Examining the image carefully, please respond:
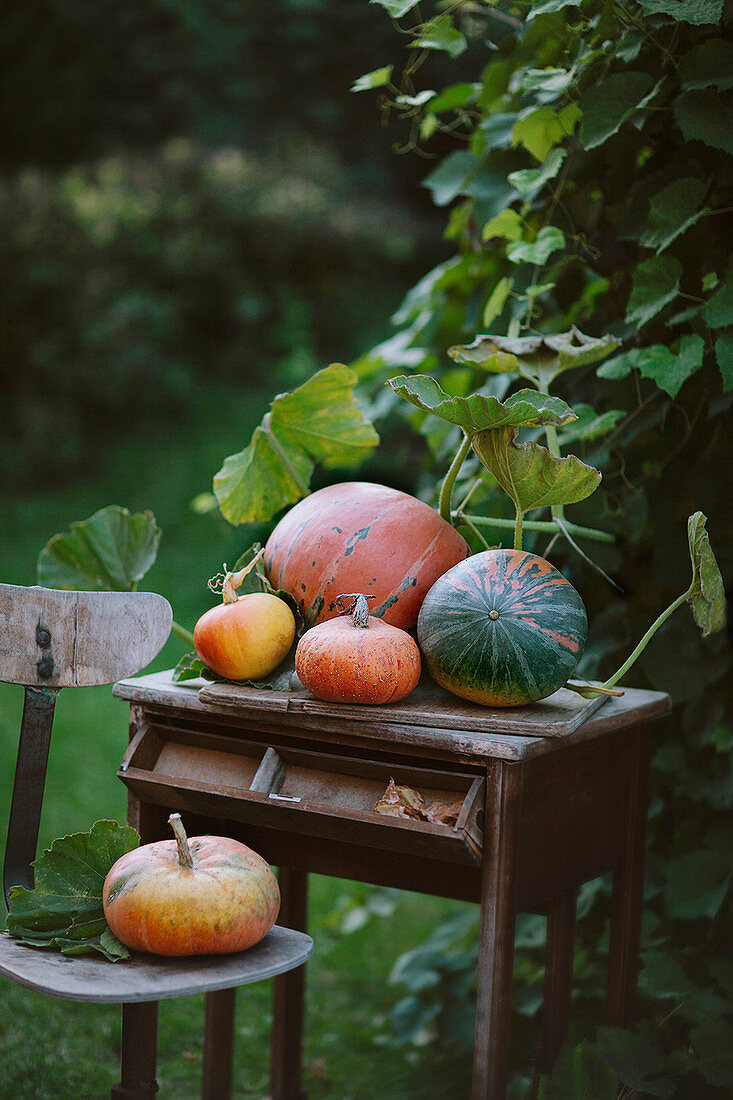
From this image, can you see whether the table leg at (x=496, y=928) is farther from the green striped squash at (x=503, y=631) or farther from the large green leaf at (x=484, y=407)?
the large green leaf at (x=484, y=407)

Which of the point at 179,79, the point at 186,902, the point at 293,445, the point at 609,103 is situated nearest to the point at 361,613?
the point at 186,902

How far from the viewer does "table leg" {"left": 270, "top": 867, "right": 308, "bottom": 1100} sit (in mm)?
1997

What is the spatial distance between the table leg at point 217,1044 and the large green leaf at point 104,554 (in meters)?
0.73

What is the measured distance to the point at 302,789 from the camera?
1.37 meters

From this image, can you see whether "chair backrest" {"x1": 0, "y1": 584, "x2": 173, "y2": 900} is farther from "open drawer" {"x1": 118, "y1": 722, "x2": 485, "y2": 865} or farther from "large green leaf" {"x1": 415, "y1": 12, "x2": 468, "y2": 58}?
"large green leaf" {"x1": 415, "y1": 12, "x2": 468, "y2": 58}


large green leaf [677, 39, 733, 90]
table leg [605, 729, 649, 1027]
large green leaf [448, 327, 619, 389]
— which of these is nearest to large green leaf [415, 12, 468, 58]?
large green leaf [677, 39, 733, 90]

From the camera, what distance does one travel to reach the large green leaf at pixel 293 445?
65.6 inches

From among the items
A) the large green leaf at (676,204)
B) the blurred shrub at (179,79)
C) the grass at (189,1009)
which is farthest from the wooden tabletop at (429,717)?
the blurred shrub at (179,79)

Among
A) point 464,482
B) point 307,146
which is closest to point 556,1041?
point 464,482

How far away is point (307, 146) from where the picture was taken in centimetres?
702

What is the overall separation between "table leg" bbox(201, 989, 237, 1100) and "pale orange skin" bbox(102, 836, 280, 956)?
2.25 feet

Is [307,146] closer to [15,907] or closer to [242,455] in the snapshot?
[242,455]

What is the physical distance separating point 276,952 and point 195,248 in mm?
5545

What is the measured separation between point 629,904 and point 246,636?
0.72m
